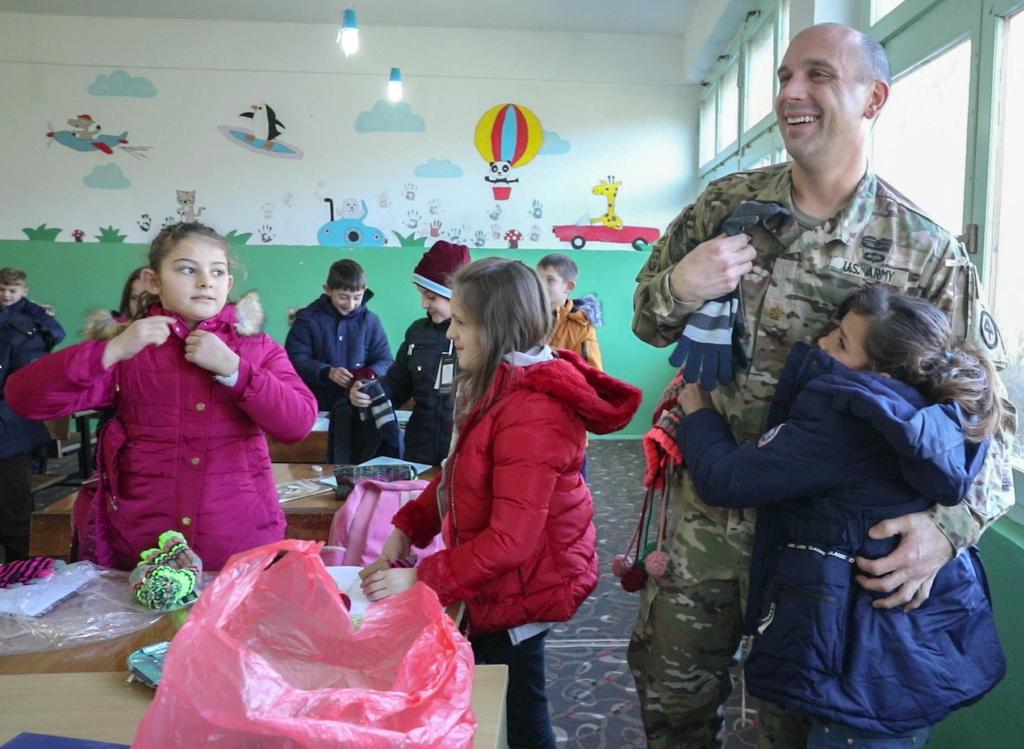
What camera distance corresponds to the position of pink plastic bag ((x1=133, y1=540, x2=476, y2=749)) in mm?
697

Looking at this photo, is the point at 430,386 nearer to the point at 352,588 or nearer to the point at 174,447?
the point at 174,447

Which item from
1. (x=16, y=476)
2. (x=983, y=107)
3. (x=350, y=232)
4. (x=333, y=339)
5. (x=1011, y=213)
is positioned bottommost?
(x=16, y=476)

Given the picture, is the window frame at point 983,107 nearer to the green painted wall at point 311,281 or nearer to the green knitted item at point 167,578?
the green knitted item at point 167,578

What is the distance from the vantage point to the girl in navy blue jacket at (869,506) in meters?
1.17

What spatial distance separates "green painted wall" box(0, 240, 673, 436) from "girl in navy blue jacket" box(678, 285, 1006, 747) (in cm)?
575

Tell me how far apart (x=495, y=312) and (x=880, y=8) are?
8.50 feet

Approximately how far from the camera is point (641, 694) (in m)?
1.60

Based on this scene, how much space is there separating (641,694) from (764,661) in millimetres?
416

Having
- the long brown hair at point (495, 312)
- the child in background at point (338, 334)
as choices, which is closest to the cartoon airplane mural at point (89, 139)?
the child in background at point (338, 334)

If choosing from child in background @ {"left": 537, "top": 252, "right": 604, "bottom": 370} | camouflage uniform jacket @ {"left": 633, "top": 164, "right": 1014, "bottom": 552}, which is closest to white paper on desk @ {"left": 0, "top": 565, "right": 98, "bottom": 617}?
camouflage uniform jacket @ {"left": 633, "top": 164, "right": 1014, "bottom": 552}

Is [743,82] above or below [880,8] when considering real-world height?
above

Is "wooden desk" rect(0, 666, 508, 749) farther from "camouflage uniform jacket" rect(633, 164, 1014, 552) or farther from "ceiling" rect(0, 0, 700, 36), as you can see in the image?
"ceiling" rect(0, 0, 700, 36)

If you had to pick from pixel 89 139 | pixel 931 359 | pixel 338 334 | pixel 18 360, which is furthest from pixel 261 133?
pixel 931 359

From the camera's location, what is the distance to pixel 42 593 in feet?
4.61
